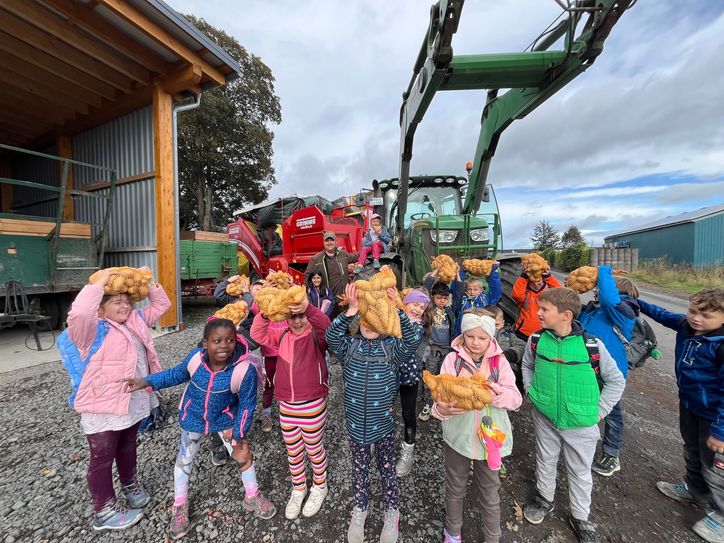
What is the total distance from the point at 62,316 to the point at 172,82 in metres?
5.24

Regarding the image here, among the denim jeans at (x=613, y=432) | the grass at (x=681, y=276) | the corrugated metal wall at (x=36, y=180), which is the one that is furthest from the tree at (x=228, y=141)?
the grass at (x=681, y=276)

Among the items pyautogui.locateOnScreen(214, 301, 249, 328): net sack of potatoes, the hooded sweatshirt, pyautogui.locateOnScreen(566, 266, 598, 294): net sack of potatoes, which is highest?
pyautogui.locateOnScreen(566, 266, 598, 294): net sack of potatoes

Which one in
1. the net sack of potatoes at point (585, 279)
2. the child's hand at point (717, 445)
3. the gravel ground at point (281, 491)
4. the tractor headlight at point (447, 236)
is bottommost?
the gravel ground at point (281, 491)

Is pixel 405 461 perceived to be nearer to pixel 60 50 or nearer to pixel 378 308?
pixel 378 308

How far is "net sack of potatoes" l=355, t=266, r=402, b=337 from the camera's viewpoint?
5.66 ft

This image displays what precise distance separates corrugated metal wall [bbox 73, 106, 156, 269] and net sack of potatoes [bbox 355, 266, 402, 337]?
6.42 meters

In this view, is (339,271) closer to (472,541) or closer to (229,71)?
(472,541)

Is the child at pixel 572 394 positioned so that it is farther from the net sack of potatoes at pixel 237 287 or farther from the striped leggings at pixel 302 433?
the net sack of potatoes at pixel 237 287

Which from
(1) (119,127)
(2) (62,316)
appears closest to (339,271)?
(2) (62,316)

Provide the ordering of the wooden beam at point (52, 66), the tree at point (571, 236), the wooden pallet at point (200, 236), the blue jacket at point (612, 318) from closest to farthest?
the blue jacket at point (612, 318) → the wooden beam at point (52, 66) → the wooden pallet at point (200, 236) → the tree at point (571, 236)

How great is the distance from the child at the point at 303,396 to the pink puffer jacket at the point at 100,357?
38.5 inches

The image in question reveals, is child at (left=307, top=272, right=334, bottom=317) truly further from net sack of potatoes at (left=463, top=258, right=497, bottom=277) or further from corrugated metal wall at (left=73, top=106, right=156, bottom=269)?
corrugated metal wall at (left=73, top=106, right=156, bottom=269)

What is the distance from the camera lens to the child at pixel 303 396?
2047mm

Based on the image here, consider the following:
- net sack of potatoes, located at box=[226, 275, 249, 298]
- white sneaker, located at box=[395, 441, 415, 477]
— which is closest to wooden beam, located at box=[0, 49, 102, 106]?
net sack of potatoes, located at box=[226, 275, 249, 298]
